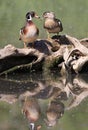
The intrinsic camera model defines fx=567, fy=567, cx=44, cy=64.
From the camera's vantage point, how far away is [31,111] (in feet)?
28.3

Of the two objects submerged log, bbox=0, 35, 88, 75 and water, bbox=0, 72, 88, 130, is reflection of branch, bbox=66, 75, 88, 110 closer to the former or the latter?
water, bbox=0, 72, 88, 130

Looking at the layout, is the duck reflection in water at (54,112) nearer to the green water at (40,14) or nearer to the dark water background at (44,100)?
the dark water background at (44,100)

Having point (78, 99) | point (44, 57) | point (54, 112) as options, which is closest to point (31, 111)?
point (54, 112)

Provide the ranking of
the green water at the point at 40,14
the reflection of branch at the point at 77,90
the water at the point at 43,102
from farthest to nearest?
the green water at the point at 40,14 → the reflection of branch at the point at 77,90 → the water at the point at 43,102

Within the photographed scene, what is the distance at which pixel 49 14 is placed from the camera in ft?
43.3

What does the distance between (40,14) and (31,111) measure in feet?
36.9

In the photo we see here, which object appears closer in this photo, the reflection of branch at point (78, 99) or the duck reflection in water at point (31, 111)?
the duck reflection in water at point (31, 111)

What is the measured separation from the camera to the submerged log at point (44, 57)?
11047 millimetres

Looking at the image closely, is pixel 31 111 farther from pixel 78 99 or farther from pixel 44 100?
pixel 78 99

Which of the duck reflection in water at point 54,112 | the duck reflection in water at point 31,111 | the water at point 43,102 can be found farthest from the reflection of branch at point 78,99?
the duck reflection in water at point 31,111

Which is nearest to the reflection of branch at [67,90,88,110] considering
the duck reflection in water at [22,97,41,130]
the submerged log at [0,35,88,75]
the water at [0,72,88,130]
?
the water at [0,72,88,130]

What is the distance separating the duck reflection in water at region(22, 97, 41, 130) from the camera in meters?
7.90

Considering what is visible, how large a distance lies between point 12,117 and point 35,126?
687 millimetres

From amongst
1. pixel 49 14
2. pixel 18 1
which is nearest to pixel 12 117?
pixel 49 14
